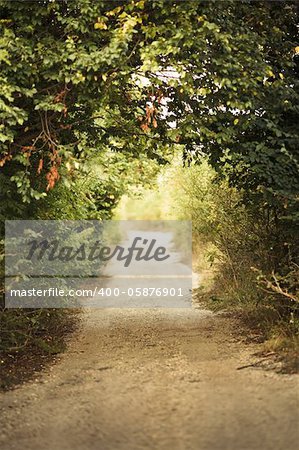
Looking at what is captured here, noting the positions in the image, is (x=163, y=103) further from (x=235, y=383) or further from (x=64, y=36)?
Answer: (x=235, y=383)

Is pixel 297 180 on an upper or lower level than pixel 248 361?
upper

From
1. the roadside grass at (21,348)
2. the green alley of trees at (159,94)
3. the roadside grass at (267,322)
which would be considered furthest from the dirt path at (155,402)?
the green alley of trees at (159,94)

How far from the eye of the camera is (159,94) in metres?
7.89

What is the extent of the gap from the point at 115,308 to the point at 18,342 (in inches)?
236

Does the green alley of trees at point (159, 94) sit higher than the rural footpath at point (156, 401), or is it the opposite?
the green alley of trees at point (159, 94)

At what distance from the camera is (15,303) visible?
8.36m

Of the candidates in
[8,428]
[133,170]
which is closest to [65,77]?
[8,428]
